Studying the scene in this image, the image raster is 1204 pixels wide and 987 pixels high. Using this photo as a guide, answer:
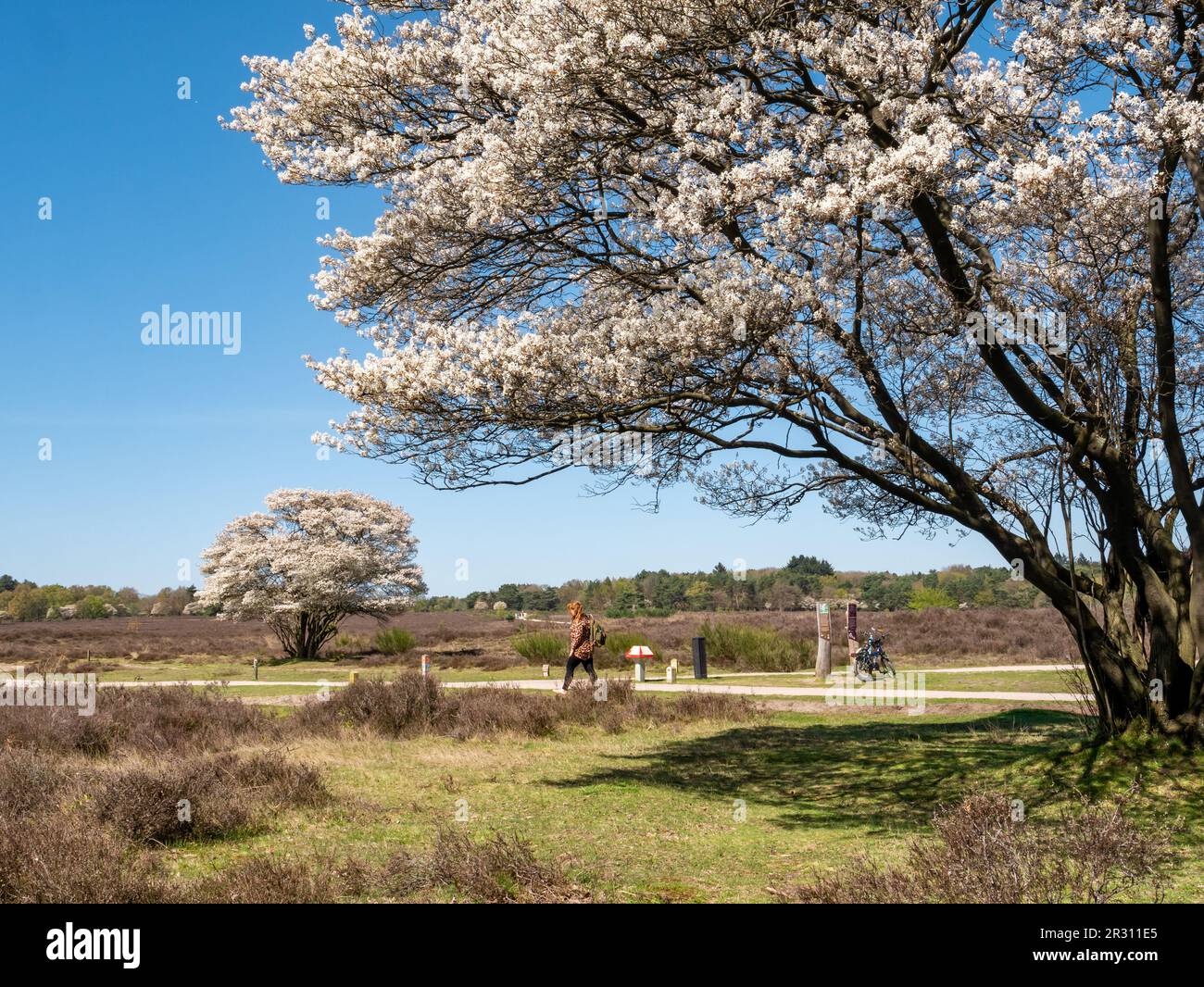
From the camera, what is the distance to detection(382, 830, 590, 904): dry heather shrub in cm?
605

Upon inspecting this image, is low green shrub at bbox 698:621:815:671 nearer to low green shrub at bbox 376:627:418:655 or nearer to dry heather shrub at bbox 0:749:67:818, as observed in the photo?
low green shrub at bbox 376:627:418:655

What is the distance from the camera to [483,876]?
240 inches

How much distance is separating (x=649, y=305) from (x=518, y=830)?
512 centimetres

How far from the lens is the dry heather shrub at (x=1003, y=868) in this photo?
201 inches

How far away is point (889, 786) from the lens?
1058 cm

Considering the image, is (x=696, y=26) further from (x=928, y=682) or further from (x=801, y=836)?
(x=928, y=682)

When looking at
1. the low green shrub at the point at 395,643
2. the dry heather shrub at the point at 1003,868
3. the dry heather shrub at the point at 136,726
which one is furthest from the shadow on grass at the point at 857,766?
the low green shrub at the point at 395,643

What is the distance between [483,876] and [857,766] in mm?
7099

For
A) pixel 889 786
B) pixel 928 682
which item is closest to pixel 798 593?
pixel 928 682

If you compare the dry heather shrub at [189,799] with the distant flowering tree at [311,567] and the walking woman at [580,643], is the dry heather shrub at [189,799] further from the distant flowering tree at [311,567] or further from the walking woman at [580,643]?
the distant flowering tree at [311,567]

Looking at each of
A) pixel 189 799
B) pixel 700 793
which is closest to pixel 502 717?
pixel 700 793

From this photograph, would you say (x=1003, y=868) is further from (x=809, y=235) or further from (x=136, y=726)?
(x=136, y=726)

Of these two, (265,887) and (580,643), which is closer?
(265,887)

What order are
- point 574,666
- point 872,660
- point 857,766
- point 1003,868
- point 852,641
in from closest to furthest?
point 1003,868
point 857,766
point 574,666
point 872,660
point 852,641
